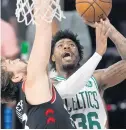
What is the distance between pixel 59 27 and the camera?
3.34 metres

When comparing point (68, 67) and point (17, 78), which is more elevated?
point (68, 67)

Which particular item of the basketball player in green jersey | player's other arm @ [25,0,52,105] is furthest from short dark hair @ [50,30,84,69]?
player's other arm @ [25,0,52,105]

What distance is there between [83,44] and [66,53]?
46cm

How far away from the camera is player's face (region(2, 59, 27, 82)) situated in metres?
2.39

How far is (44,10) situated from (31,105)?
1.33 ft

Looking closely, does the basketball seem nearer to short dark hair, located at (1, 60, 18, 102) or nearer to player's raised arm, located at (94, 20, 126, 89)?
player's raised arm, located at (94, 20, 126, 89)

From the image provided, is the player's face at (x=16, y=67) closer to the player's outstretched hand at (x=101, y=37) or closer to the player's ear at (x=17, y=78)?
the player's ear at (x=17, y=78)

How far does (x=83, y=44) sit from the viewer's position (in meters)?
3.35

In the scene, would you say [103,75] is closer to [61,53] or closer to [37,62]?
[61,53]

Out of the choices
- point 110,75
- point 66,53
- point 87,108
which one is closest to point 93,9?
point 66,53

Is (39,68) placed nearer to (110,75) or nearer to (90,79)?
(90,79)

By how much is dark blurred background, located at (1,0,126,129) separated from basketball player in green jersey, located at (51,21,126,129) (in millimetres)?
357

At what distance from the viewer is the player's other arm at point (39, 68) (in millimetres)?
2121

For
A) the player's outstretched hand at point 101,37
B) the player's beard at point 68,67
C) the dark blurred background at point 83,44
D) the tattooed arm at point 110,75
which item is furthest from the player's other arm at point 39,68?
the dark blurred background at point 83,44
